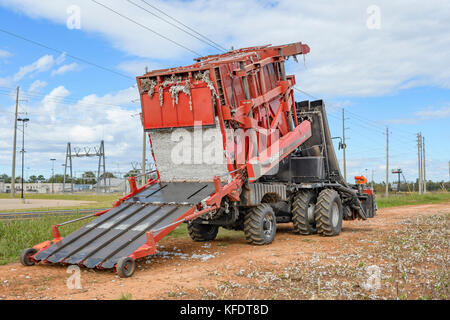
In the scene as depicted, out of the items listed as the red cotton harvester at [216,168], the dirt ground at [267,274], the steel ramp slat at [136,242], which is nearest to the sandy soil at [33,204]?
the red cotton harvester at [216,168]

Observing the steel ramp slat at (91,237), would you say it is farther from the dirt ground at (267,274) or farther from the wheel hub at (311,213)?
the wheel hub at (311,213)

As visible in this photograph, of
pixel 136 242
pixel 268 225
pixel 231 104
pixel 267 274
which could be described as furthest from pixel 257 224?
pixel 136 242

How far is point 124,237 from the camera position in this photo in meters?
8.33

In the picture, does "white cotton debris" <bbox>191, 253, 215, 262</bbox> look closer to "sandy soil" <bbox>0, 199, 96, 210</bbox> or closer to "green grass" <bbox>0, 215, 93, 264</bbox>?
"green grass" <bbox>0, 215, 93, 264</bbox>

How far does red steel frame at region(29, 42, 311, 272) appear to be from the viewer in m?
10.1

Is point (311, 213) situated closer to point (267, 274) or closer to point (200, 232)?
point (200, 232)

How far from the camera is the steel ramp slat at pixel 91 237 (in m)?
8.08

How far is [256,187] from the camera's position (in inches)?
419

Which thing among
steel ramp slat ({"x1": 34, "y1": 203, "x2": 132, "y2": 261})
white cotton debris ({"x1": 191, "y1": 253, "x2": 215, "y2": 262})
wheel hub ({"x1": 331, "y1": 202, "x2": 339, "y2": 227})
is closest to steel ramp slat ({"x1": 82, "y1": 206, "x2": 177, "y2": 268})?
steel ramp slat ({"x1": 34, "y1": 203, "x2": 132, "y2": 261})

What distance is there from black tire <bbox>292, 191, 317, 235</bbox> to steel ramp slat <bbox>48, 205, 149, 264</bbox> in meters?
4.87

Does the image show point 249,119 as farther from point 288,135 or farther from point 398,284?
point 398,284
